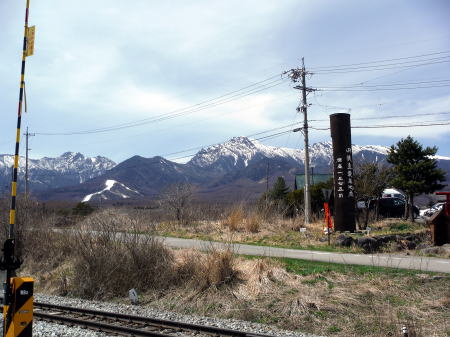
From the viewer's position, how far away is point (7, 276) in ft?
20.7

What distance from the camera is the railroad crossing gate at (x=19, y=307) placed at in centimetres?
634

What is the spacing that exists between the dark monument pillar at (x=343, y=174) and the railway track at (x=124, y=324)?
51.5ft

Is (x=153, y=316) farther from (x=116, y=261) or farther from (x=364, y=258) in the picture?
(x=364, y=258)

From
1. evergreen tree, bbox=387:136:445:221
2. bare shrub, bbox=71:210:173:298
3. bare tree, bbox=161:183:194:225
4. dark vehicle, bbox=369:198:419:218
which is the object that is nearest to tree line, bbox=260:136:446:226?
evergreen tree, bbox=387:136:445:221

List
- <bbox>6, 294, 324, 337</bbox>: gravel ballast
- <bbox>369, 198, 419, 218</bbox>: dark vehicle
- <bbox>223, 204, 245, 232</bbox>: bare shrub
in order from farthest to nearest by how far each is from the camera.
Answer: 1. <bbox>369, 198, 419, 218</bbox>: dark vehicle
2. <bbox>223, 204, 245, 232</bbox>: bare shrub
3. <bbox>6, 294, 324, 337</bbox>: gravel ballast

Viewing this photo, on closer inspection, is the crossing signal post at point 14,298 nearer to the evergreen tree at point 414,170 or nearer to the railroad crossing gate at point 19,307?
the railroad crossing gate at point 19,307

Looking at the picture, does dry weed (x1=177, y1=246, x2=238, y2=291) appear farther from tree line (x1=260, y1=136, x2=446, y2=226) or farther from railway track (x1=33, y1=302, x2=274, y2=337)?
tree line (x1=260, y1=136, x2=446, y2=226)

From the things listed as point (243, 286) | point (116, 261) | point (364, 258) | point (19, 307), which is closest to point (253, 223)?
point (364, 258)

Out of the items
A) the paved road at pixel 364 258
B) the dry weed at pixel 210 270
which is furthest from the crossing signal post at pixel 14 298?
the paved road at pixel 364 258

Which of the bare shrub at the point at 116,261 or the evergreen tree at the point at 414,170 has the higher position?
the evergreen tree at the point at 414,170

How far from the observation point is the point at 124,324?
370 inches

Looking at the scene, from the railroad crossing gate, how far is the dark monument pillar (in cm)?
1893

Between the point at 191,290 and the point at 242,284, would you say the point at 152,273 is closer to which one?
the point at 191,290

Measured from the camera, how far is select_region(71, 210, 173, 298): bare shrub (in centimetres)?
1295
